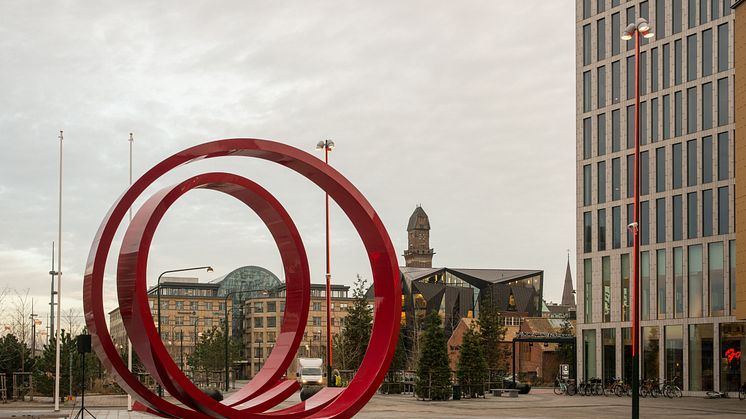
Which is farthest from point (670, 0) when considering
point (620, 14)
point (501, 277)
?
point (501, 277)

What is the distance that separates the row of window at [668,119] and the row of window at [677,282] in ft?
21.8

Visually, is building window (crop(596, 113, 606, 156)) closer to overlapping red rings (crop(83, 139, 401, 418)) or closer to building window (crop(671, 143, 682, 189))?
building window (crop(671, 143, 682, 189))

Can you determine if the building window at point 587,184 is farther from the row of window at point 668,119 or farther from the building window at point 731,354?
the building window at point 731,354

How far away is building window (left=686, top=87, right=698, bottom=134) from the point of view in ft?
180

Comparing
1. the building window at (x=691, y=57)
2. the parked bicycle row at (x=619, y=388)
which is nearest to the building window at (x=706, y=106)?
the building window at (x=691, y=57)

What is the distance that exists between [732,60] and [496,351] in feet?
120

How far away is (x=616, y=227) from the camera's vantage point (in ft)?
197

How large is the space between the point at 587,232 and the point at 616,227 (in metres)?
2.76

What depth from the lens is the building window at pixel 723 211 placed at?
173ft

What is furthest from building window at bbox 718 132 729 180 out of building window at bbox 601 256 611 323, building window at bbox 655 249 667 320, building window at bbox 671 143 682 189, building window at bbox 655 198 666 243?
building window at bbox 601 256 611 323

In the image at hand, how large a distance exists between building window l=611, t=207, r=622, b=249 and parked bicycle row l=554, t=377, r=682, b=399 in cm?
836

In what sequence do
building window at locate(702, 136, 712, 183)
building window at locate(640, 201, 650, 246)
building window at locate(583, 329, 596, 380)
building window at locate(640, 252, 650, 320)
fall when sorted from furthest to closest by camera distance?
building window at locate(583, 329, 596, 380) < building window at locate(640, 201, 650, 246) < building window at locate(640, 252, 650, 320) < building window at locate(702, 136, 712, 183)

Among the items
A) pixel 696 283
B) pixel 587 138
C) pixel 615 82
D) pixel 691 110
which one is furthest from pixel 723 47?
pixel 696 283

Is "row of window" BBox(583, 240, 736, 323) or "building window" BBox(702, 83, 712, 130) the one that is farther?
"building window" BBox(702, 83, 712, 130)
